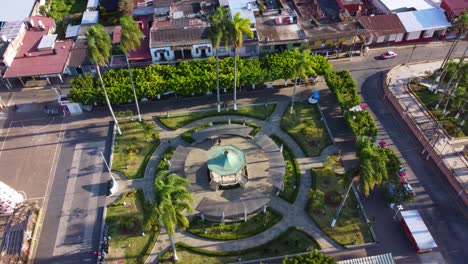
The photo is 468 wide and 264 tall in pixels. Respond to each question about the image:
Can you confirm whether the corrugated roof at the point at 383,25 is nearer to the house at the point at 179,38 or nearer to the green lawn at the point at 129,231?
the house at the point at 179,38

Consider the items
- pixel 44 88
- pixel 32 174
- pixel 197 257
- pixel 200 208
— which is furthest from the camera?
pixel 44 88

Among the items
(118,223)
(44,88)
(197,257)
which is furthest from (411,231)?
(44,88)

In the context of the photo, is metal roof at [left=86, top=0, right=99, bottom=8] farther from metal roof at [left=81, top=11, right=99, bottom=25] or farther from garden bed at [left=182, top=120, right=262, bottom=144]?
garden bed at [left=182, top=120, right=262, bottom=144]

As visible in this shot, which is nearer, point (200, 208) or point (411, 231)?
point (411, 231)

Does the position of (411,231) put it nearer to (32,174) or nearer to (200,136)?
(200,136)

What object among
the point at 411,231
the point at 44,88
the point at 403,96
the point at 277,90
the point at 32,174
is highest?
the point at 44,88

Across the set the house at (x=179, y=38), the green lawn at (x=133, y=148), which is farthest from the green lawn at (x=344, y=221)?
the house at (x=179, y=38)

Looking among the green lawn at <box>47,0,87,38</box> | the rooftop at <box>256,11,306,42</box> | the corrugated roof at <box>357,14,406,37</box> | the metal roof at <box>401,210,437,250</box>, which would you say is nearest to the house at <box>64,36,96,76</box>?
the green lawn at <box>47,0,87,38</box>

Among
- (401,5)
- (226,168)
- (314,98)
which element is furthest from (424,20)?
(226,168)
